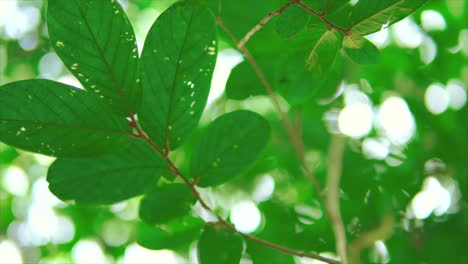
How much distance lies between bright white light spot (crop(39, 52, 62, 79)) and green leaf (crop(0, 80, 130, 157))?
5.35 feet

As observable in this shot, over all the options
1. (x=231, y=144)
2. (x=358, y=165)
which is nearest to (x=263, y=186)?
(x=358, y=165)

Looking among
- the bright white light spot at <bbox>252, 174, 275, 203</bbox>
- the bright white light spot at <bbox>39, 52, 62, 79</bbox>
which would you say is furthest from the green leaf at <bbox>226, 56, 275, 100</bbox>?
the bright white light spot at <bbox>39, 52, 62, 79</bbox>

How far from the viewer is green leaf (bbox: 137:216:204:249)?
97 cm

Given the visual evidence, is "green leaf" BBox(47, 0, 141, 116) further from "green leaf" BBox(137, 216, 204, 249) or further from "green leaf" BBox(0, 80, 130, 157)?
"green leaf" BBox(137, 216, 204, 249)

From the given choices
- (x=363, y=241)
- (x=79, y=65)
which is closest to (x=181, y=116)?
(x=79, y=65)

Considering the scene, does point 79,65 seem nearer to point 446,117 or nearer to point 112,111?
point 112,111

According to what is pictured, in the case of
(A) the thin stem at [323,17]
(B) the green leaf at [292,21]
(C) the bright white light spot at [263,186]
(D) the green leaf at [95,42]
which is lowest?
(D) the green leaf at [95,42]

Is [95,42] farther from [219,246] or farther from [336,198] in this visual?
[336,198]

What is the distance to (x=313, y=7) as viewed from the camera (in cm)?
64

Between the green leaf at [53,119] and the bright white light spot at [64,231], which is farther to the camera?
the bright white light spot at [64,231]

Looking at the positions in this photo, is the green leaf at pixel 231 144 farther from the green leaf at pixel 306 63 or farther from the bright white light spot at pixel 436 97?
the bright white light spot at pixel 436 97

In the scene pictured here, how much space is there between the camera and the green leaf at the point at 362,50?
0.67 m

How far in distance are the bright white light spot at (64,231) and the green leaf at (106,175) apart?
5.22 feet

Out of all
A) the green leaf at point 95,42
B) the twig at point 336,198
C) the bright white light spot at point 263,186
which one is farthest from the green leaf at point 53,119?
the bright white light spot at point 263,186
